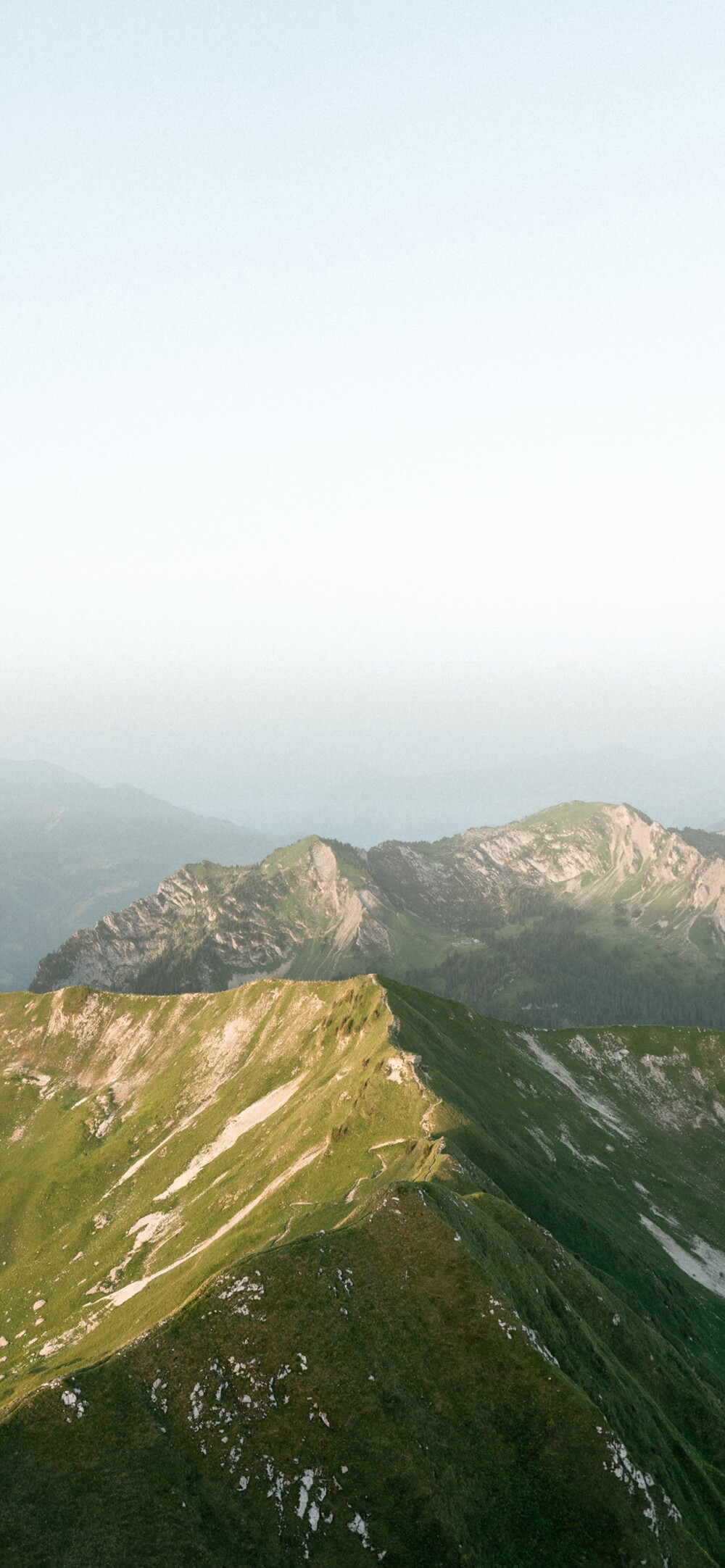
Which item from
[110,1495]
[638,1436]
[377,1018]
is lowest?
[377,1018]

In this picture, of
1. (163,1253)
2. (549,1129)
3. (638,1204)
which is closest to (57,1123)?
(163,1253)

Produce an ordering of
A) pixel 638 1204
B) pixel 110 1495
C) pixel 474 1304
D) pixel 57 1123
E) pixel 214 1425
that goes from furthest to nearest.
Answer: pixel 57 1123
pixel 638 1204
pixel 474 1304
pixel 214 1425
pixel 110 1495

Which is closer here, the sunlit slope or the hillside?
the sunlit slope

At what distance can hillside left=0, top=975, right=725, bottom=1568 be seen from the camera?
36.2 meters

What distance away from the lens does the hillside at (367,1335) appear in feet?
119

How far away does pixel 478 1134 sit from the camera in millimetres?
86125

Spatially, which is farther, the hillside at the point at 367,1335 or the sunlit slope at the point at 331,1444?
the hillside at the point at 367,1335

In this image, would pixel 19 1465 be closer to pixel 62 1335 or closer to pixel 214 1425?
pixel 214 1425

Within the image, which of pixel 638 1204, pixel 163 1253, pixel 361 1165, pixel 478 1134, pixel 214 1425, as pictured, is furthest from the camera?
pixel 638 1204

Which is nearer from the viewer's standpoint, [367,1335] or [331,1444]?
[331,1444]

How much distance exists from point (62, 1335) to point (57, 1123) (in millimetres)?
71134

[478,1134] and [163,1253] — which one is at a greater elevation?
[478,1134]

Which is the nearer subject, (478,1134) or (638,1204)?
(478,1134)

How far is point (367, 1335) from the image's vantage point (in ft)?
142
